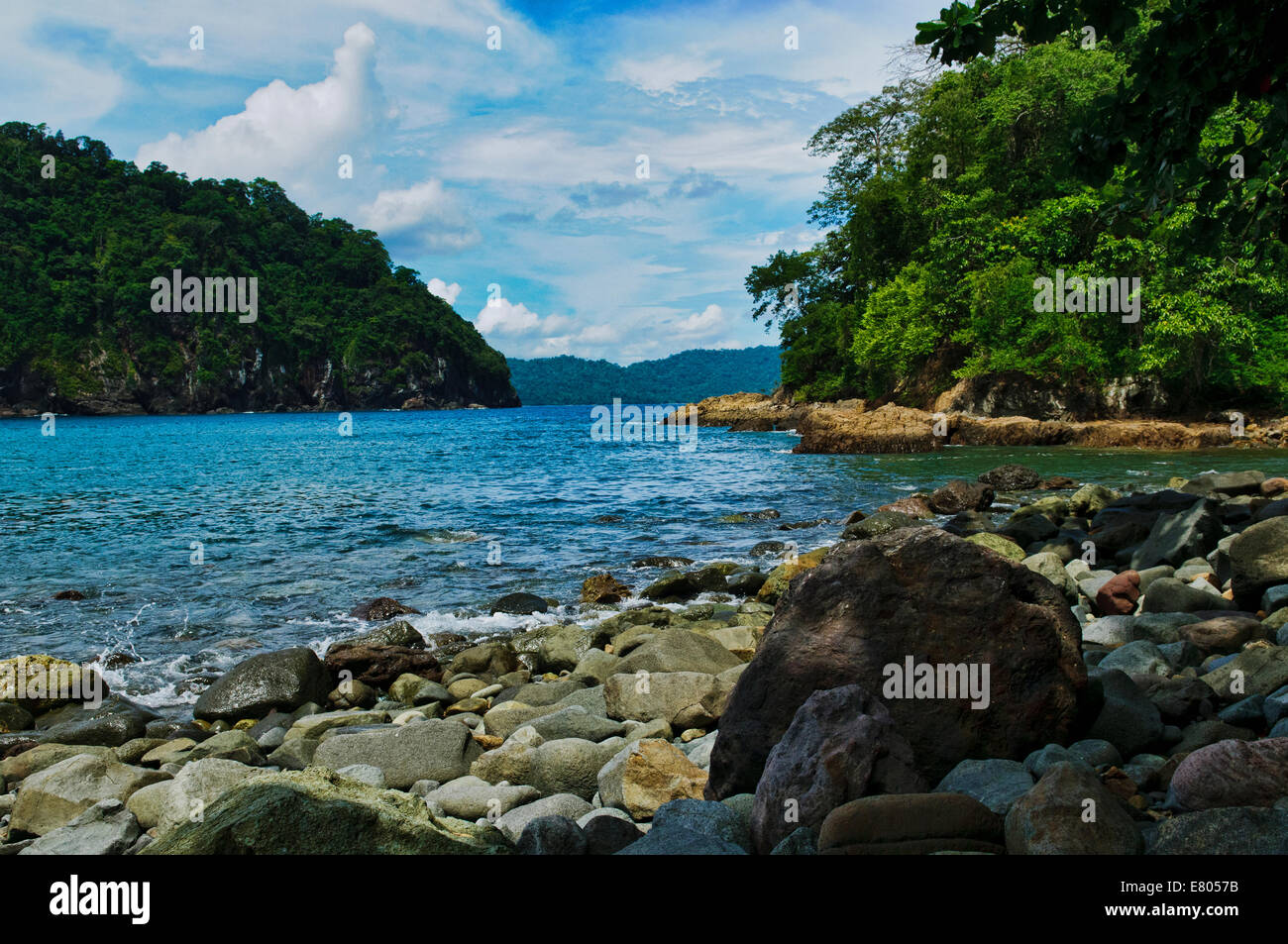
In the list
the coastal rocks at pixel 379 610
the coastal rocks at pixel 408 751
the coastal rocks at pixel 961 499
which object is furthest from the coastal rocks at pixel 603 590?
the coastal rocks at pixel 961 499

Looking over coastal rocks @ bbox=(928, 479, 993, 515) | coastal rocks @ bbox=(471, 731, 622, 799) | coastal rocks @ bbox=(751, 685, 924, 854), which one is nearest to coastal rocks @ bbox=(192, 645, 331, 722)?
coastal rocks @ bbox=(471, 731, 622, 799)

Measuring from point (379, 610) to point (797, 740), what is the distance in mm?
9790

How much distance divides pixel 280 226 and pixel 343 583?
148 metres

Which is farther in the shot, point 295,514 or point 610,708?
point 295,514

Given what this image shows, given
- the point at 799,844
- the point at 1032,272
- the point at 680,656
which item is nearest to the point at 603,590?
the point at 680,656

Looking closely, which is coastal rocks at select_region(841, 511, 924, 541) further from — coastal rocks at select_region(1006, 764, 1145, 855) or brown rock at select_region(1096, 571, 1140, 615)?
coastal rocks at select_region(1006, 764, 1145, 855)

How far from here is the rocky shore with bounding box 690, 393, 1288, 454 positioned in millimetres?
31891

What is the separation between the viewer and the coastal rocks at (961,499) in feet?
65.9

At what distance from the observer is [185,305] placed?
110 meters

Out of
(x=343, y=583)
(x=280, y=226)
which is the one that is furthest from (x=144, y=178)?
(x=343, y=583)

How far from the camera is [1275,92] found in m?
4.16

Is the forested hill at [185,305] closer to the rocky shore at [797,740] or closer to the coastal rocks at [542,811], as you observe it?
the rocky shore at [797,740]

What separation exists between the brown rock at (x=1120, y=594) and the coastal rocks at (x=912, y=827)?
662cm

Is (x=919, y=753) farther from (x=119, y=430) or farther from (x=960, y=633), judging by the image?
(x=119, y=430)
